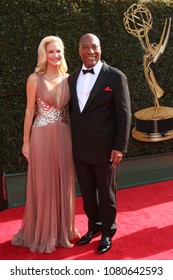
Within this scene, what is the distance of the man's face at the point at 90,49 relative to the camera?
3078 mm

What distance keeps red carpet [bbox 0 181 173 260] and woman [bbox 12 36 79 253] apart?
0.53 ft

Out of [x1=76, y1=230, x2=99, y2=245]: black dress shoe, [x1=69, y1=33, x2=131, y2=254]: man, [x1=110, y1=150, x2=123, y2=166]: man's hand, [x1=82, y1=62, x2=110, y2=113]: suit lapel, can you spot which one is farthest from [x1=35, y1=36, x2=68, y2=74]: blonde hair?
[x1=76, y1=230, x2=99, y2=245]: black dress shoe

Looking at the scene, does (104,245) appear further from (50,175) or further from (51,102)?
(51,102)

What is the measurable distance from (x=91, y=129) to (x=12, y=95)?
6.34 ft

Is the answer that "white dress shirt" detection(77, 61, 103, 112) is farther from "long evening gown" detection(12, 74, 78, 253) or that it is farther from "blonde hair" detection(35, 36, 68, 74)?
"blonde hair" detection(35, 36, 68, 74)

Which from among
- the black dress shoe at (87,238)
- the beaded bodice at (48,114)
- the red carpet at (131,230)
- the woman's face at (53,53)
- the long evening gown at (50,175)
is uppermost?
the woman's face at (53,53)

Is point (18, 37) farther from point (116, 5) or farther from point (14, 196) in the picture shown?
point (14, 196)

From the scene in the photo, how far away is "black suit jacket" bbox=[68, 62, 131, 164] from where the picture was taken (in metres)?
3.13

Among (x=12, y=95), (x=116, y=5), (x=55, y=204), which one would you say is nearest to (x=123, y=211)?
(x=55, y=204)

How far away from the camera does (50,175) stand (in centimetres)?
344

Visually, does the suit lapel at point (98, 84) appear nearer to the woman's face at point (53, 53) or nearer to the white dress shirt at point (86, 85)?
the white dress shirt at point (86, 85)

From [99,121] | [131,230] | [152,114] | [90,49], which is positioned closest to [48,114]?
[99,121]

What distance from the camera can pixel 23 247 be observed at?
142 inches

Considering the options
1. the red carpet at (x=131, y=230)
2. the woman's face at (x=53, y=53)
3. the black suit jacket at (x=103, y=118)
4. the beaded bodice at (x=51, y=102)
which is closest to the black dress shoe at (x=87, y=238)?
the red carpet at (x=131, y=230)
